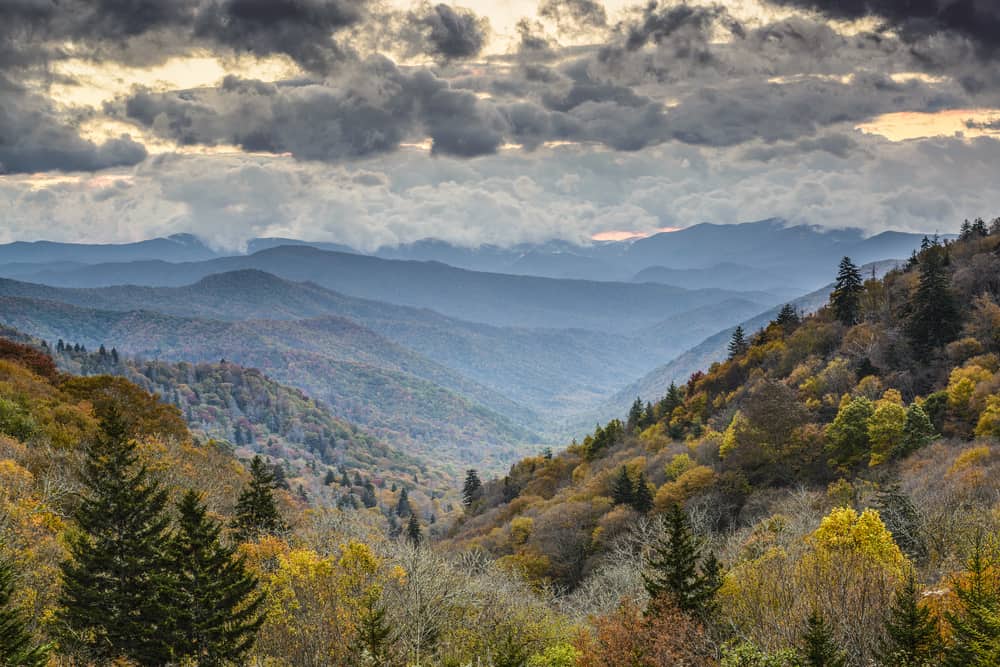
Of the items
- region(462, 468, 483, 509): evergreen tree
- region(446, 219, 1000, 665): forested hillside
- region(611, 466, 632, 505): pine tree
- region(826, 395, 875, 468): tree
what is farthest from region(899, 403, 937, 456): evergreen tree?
region(462, 468, 483, 509): evergreen tree

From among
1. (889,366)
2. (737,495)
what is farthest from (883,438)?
(889,366)

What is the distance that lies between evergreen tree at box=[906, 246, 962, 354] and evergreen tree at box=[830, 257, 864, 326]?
766 inches

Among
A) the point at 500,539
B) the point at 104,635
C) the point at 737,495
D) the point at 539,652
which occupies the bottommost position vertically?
the point at 500,539

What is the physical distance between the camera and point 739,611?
110 feet

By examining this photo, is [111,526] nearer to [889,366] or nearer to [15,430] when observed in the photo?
[15,430]

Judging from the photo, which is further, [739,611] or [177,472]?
[177,472]

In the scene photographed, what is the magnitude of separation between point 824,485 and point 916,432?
9.56m

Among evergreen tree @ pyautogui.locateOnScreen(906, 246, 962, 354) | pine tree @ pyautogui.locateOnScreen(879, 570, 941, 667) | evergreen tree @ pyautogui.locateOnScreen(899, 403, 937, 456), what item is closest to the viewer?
pine tree @ pyautogui.locateOnScreen(879, 570, 941, 667)

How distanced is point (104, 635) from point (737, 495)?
59339 mm

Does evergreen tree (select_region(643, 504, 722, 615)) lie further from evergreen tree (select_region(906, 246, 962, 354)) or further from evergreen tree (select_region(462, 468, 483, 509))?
evergreen tree (select_region(462, 468, 483, 509))

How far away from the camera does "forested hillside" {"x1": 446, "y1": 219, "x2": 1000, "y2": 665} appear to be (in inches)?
1203

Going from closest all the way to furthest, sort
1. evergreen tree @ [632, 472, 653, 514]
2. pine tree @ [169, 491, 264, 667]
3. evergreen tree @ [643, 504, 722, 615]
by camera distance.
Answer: pine tree @ [169, 491, 264, 667]
evergreen tree @ [643, 504, 722, 615]
evergreen tree @ [632, 472, 653, 514]

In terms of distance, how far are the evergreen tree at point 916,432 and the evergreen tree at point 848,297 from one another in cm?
4509

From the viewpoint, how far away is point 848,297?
361 ft
